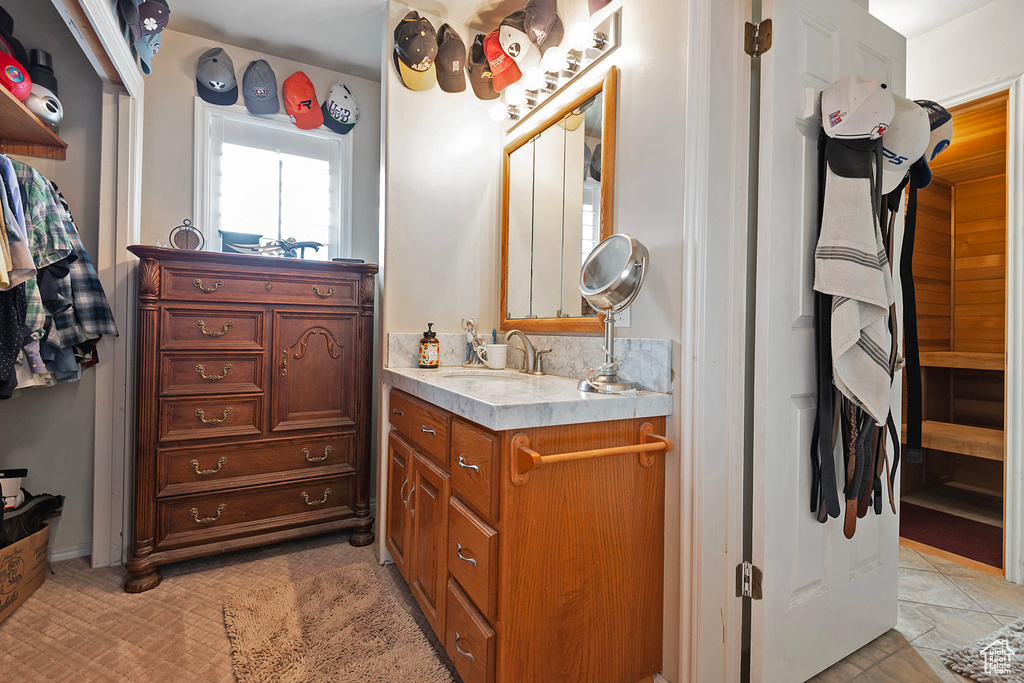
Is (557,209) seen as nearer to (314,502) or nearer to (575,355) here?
(575,355)

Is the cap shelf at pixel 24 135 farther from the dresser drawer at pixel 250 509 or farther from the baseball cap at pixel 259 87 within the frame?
the dresser drawer at pixel 250 509

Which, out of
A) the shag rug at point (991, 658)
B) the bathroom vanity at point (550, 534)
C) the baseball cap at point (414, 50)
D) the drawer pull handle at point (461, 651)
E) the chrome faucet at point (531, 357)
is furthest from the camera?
the baseball cap at point (414, 50)

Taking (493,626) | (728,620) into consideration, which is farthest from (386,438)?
(728,620)

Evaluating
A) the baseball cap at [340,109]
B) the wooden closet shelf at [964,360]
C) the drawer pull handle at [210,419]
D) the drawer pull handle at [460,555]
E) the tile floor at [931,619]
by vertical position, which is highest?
the baseball cap at [340,109]

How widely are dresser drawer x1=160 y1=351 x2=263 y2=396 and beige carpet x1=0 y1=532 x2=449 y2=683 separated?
2.63ft

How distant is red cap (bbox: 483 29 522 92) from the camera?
222 centimetres

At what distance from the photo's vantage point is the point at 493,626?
1169 mm

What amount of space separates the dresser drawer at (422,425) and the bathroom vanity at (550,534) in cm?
2

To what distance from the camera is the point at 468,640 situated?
1282 millimetres

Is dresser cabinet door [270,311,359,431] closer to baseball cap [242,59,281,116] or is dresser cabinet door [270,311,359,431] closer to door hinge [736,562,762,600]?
baseball cap [242,59,281,116]

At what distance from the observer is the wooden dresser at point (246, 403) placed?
76.3 inches

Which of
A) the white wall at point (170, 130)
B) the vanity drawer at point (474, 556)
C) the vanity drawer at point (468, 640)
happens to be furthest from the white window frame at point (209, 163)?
the vanity drawer at point (468, 640)

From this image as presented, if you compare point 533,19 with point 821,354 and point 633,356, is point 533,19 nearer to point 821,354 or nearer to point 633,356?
point 633,356

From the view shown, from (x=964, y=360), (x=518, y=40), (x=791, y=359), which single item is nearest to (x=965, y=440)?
(x=964, y=360)
